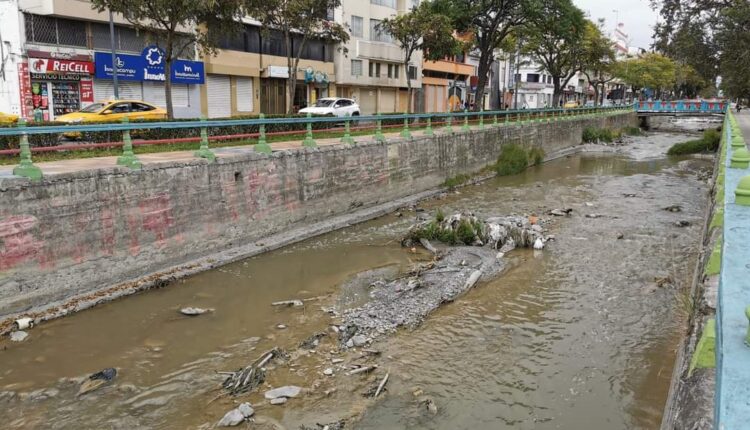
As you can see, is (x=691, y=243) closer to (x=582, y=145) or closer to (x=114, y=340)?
(x=114, y=340)

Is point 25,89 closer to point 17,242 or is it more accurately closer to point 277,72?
point 277,72

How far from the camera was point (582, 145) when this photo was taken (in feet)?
132

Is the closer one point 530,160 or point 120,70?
point 120,70

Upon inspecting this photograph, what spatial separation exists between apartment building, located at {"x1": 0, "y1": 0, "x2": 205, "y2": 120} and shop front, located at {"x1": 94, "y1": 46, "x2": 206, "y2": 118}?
0.14ft

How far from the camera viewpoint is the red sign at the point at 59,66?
23062mm

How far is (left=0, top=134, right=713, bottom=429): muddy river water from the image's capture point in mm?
6742

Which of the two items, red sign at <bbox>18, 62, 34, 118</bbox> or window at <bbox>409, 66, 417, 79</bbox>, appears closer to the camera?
red sign at <bbox>18, 62, 34, 118</bbox>

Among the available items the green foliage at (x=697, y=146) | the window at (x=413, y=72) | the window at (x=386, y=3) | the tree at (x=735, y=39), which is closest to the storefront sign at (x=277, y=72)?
the window at (x=386, y=3)

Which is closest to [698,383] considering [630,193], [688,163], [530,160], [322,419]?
[322,419]

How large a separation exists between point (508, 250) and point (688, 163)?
24.2 meters

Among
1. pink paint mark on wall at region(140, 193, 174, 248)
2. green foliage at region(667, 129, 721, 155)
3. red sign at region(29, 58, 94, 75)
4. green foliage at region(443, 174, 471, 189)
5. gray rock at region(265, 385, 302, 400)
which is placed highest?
red sign at region(29, 58, 94, 75)

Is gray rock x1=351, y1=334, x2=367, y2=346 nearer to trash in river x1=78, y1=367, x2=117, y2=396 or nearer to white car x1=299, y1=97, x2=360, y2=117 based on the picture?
trash in river x1=78, y1=367, x2=117, y2=396

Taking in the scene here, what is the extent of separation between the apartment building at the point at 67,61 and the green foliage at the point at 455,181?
1221 cm

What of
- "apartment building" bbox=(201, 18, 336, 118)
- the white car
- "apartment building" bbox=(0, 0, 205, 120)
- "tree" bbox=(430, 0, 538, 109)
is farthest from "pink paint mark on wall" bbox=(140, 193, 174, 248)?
"tree" bbox=(430, 0, 538, 109)
